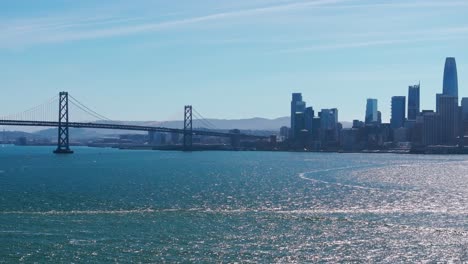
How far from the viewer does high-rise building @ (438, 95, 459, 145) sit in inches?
5536

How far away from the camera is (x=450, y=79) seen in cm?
16050

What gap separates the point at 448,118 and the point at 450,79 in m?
20.0

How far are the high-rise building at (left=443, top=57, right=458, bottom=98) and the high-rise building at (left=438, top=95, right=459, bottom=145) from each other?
12.4m

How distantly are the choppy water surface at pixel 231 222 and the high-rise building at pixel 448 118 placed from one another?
102 metres

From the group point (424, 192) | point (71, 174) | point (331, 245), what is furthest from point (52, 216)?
point (71, 174)

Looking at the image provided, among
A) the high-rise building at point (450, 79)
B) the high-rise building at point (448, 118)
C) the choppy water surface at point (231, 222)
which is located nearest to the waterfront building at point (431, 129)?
the high-rise building at point (448, 118)

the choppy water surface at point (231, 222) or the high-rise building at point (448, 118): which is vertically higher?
the high-rise building at point (448, 118)

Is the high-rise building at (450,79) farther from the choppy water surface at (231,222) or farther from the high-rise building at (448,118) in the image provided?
the choppy water surface at (231,222)

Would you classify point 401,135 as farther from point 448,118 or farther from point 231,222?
point 231,222

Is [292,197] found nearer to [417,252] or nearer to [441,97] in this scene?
[417,252]

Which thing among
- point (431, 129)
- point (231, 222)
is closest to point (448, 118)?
point (431, 129)

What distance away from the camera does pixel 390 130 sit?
158 metres

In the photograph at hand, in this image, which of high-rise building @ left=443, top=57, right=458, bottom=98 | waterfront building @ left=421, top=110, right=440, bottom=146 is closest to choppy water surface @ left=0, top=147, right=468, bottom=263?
waterfront building @ left=421, top=110, right=440, bottom=146

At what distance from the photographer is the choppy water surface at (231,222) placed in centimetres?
1916
